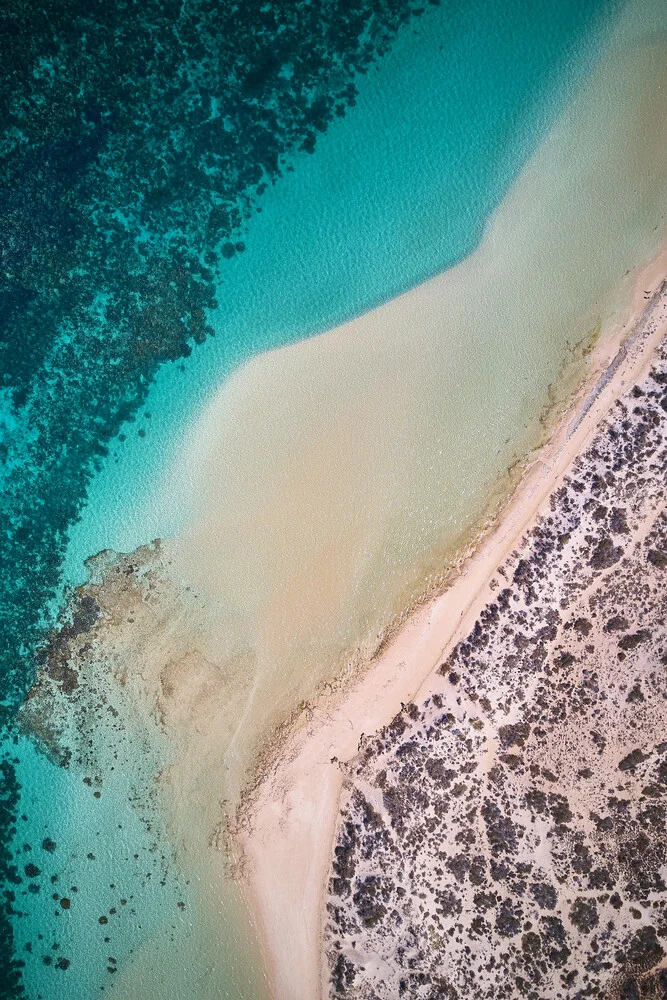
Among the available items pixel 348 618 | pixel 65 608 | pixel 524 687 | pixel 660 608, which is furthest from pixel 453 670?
pixel 65 608

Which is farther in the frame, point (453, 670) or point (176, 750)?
point (176, 750)

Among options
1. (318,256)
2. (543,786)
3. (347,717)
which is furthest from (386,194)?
(543,786)

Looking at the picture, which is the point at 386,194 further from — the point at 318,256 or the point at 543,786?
the point at 543,786

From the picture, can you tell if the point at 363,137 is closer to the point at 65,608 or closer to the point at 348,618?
the point at 348,618

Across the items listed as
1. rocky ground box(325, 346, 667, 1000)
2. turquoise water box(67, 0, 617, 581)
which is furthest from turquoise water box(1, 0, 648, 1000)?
rocky ground box(325, 346, 667, 1000)

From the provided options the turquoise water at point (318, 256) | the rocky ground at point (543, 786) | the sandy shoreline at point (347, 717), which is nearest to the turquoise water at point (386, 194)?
the turquoise water at point (318, 256)

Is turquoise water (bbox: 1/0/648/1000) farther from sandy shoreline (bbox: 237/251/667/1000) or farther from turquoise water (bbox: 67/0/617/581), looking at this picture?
sandy shoreline (bbox: 237/251/667/1000)
